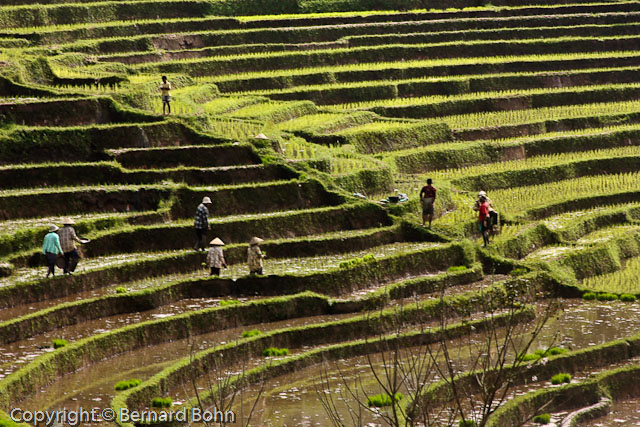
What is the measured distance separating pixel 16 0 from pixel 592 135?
19.4 meters

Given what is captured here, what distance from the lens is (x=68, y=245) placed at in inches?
793

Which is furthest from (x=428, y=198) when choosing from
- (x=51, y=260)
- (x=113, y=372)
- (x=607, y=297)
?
(x=113, y=372)

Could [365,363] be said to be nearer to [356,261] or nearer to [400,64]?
[356,261]

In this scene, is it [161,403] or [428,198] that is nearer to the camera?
[161,403]

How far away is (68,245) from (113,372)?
3508 mm

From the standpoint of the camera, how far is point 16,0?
4053cm

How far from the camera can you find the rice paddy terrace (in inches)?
690

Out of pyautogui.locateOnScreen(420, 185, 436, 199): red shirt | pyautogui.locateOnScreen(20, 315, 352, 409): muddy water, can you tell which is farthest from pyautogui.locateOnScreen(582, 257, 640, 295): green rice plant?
pyautogui.locateOnScreen(20, 315, 352, 409): muddy water

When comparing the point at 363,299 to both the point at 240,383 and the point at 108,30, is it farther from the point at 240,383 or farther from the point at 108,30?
the point at 108,30

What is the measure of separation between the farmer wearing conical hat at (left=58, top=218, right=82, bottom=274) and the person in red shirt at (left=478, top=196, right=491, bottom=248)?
26.7 feet

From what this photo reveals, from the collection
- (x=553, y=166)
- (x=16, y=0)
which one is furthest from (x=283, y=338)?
(x=16, y=0)

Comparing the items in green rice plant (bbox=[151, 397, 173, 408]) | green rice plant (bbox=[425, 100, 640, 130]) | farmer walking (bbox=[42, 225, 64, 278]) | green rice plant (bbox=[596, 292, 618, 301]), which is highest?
green rice plant (bbox=[425, 100, 640, 130])

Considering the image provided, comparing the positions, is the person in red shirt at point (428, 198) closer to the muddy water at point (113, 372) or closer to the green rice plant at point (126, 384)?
the muddy water at point (113, 372)

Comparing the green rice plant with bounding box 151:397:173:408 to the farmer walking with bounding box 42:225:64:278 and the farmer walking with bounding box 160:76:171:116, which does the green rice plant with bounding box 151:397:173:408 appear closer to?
the farmer walking with bounding box 42:225:64:278
